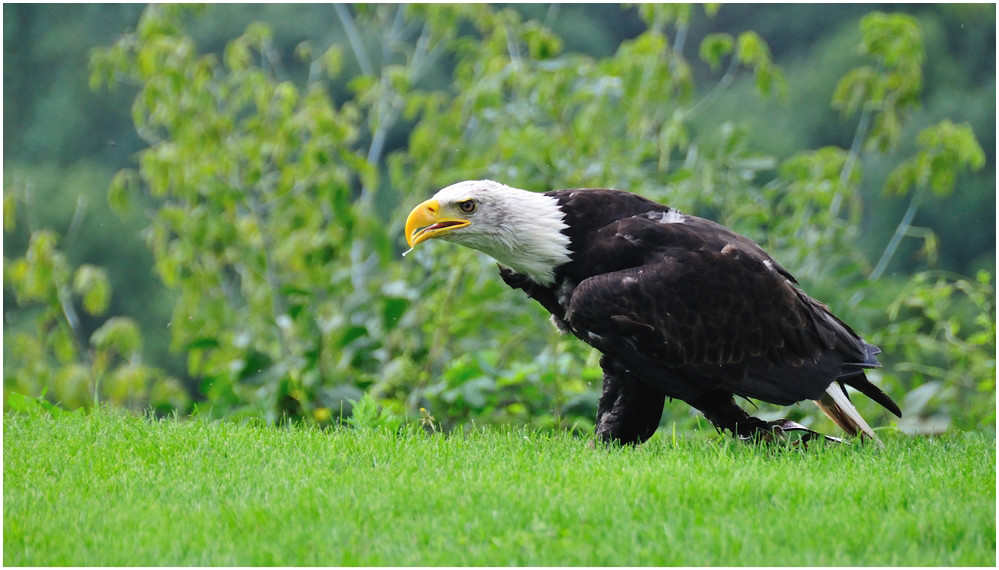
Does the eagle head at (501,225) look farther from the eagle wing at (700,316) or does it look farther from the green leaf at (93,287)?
the green leaf at (93,287)

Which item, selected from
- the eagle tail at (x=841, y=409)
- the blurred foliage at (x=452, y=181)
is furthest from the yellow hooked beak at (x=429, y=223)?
the eagle tail at (x=841, y=409)

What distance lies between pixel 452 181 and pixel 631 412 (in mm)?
4082

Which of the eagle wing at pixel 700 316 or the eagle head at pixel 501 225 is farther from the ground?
the eagle head at pixel 501 225

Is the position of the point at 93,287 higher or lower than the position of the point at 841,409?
lower

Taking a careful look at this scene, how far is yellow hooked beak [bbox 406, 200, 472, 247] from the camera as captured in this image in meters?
5.02

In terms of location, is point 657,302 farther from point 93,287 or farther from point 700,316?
point 93,287

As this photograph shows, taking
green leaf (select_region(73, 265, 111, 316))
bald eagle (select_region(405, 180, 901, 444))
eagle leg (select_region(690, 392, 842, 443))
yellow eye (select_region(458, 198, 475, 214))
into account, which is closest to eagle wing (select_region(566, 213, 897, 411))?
bald eagle (select_region(405, 180, 901, 444))

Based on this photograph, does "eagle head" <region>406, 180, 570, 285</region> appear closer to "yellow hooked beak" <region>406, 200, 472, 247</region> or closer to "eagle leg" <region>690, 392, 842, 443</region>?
"yellow hooked beak" <region>406, 200, 472, 247</region>

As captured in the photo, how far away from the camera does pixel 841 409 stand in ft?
17.4

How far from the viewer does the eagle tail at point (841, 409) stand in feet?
17.2

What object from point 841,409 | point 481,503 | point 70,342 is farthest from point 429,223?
point 70,342

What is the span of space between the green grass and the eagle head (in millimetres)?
849

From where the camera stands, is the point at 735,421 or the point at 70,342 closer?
the point at 735,421

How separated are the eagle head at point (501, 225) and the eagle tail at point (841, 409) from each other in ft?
4.95
